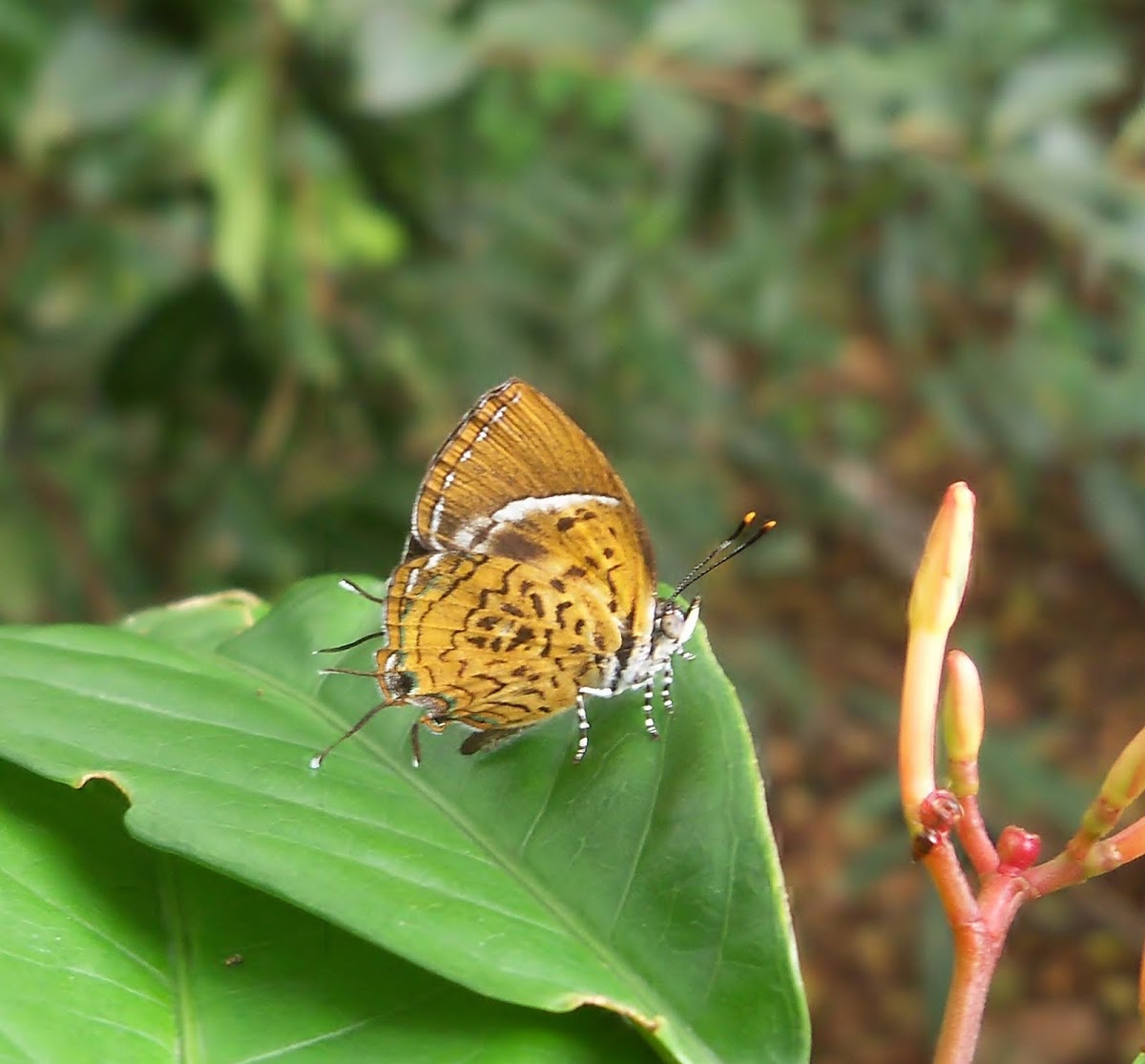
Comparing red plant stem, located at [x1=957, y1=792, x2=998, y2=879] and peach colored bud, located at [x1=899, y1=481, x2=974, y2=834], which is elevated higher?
peach colored bud, located at [x1=899, y1=481, x2=974, y2=834]

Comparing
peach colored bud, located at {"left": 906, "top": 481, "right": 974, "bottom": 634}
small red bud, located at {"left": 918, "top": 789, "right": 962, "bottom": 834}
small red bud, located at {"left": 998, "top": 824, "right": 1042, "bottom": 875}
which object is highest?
peach colored bud, located at {"left": 906, "top": 481, "right": 974, "bottom": 634}

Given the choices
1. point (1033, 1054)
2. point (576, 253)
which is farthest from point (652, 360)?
point (1033, 1054)

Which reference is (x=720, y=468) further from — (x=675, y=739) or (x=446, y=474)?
(x=675, y=739)

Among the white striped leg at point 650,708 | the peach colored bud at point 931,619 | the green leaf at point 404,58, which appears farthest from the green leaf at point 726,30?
the peach colored bud at point 931,619

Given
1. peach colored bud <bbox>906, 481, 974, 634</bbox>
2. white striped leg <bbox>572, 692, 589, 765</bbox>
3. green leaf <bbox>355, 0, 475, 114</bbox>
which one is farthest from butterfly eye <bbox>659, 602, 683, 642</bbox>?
green leaf <bbox>355, 0, 475, 114</bbox>

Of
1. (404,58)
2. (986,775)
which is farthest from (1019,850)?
(986,775)

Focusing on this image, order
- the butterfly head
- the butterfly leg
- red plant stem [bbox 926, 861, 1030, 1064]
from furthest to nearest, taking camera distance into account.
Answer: the butterfly head
the butterfly leg
red plant stem [bbox 926, 861, 1030, 1064]

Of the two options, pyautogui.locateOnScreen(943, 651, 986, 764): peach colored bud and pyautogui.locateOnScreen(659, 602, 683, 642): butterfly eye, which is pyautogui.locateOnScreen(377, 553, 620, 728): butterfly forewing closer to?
pyautogui.locateOnScreen(659, 602, 683, 642): butterfly eye
